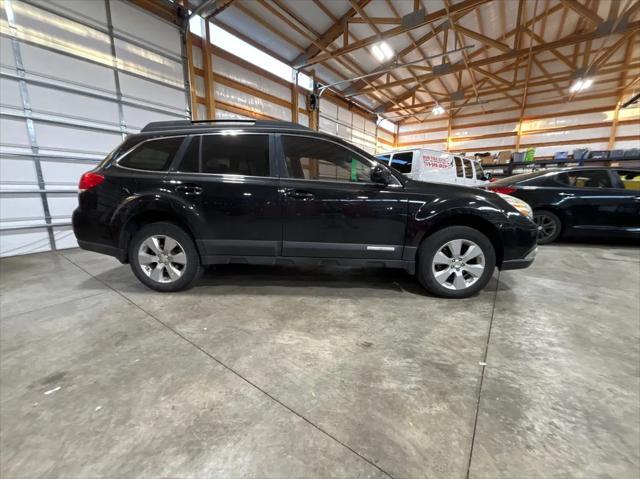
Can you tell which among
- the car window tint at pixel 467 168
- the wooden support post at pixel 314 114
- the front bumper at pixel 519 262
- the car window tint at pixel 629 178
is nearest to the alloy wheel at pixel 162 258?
the front bumper at pixel 519 262

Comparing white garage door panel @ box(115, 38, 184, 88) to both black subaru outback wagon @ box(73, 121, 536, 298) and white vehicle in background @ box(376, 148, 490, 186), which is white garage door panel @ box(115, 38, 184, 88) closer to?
black subaru outback wagon @ box(73, 121, 536, 298)

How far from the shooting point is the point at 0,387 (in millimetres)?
1462

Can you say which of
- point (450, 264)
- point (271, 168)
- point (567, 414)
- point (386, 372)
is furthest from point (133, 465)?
point (450, 264)

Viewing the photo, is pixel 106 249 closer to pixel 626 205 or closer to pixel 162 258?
pixel 162 258

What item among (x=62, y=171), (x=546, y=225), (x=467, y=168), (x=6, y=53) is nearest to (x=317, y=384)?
(x=546, y=225)

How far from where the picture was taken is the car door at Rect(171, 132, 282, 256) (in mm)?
2479

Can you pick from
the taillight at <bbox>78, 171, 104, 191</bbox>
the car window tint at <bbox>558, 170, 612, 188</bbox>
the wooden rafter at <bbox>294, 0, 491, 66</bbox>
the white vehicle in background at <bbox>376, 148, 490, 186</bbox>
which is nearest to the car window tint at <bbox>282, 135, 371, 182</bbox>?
the taillight at <bbox>78, 171, 104, 191</bbox>

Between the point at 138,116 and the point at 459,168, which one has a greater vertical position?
the point at 138,116

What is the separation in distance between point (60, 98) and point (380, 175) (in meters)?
6.05

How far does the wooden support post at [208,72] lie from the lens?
23.1 feet

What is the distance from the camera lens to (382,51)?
9.30 meters

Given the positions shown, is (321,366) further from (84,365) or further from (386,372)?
(84,365)

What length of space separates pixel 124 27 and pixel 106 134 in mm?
2228

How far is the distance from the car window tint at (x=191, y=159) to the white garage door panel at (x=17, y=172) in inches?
166
